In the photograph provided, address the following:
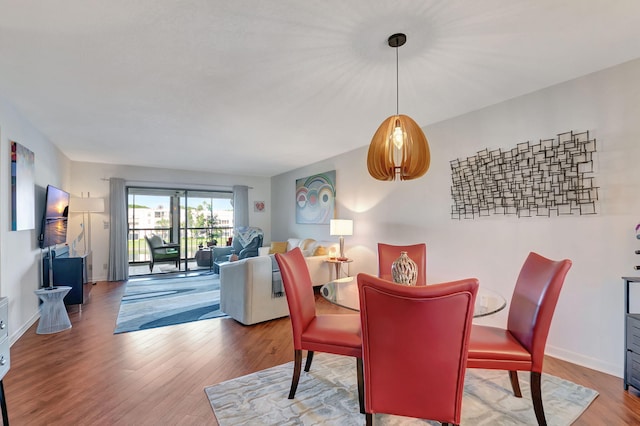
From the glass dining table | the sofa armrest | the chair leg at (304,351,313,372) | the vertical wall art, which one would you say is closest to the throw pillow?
the vertical wall art

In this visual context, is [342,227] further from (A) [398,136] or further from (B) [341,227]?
(A) [398,136]

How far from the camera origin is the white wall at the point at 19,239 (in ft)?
9.18

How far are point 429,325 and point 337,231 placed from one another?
3.33 metres

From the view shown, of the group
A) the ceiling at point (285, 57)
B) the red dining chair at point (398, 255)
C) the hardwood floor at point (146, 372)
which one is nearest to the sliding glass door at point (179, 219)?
the ceiling at point (285, 57)

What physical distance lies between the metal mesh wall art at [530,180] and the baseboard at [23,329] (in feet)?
15.8

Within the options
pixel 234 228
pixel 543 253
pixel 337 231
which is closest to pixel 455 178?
pixel 543 253

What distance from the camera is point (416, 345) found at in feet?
4.34

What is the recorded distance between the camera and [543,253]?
8.95ft

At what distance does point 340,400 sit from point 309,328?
0.51m

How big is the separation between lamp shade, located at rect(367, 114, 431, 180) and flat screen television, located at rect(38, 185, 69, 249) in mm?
4197

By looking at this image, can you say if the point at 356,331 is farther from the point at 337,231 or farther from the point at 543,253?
the point at 337,231

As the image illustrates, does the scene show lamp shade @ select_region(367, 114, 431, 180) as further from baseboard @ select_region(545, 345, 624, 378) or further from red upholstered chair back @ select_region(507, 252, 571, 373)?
baseboard @ select_region(545, 345, 624, 378)

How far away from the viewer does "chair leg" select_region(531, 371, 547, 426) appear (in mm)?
1639

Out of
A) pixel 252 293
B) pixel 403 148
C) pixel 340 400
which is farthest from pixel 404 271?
pixel 252 293
